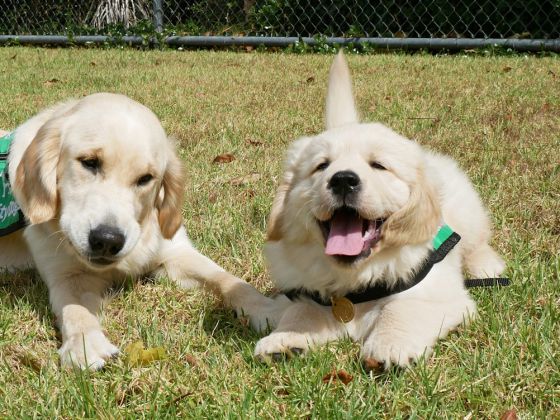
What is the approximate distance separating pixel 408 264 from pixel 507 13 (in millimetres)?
6696

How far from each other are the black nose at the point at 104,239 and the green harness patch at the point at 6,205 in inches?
24.6

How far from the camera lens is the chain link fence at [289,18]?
25.9 ft

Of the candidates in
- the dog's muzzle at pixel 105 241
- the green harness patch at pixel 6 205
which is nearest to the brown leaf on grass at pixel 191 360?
the dog's muzzle at pixel 105 241

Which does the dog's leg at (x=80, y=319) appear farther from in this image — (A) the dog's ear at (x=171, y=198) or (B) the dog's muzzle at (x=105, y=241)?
(A) the dog's ear at (x=171, y=198)

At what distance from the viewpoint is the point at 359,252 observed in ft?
6.39

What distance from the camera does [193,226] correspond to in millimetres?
3070

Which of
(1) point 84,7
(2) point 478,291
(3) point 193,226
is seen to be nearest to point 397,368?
(2) point 478,291

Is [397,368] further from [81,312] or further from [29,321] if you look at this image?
[29,321]

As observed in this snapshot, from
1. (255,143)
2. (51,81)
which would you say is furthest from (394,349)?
(51,81)

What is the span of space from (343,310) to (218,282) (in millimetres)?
567

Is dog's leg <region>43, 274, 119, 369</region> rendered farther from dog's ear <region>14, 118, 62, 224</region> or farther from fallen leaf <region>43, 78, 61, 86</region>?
fallen leaf <region>43, 78, 61, 86</region>

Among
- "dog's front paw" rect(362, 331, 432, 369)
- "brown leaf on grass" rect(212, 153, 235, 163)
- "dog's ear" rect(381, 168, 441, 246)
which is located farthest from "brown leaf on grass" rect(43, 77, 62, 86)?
"dog's front paw" rect(362, 331, 432, 369)

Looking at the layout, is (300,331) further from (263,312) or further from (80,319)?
(80,319)

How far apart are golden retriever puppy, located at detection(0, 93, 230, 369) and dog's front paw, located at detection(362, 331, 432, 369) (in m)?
0.69
